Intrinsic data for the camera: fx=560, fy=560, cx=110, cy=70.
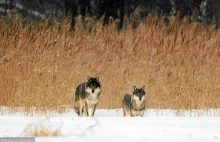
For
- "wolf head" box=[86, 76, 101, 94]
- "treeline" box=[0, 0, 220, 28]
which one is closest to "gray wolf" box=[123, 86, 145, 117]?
"wolf head" box=[86, 76, 101, 94]

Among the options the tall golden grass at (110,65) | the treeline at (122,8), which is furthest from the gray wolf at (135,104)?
the treeline at (122,8)

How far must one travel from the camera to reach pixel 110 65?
9617mm

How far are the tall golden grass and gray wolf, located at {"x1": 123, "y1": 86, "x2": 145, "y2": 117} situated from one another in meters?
0.46

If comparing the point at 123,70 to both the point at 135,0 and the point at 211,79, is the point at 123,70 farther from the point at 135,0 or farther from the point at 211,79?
the point at 135,0

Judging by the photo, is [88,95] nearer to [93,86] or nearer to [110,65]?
[93,86]

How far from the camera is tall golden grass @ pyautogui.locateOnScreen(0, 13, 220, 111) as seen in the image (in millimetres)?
8766

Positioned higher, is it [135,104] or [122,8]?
[122,8]

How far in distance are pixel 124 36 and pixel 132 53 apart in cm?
57

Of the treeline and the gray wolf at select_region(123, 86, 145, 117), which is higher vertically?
the treeline

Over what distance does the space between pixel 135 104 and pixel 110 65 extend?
121cm

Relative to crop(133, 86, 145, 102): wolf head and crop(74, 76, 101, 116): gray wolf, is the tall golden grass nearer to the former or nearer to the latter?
crop(74, 76, 101, 116): gray wolf

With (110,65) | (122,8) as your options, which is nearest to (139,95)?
(110,65)

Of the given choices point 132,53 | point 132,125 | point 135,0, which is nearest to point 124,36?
point 132,53

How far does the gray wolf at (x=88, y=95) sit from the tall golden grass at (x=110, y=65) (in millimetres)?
311
